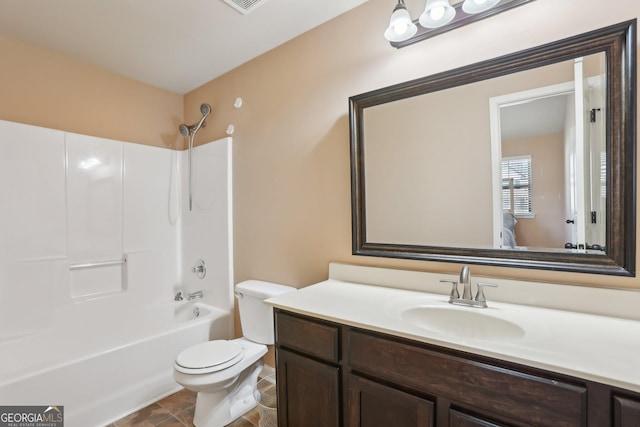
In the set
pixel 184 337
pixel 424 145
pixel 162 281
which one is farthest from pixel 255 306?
pixel 424 145

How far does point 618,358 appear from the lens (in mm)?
821

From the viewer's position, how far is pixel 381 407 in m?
1.11

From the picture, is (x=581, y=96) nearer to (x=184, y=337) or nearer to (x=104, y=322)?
(x=184, y=337)

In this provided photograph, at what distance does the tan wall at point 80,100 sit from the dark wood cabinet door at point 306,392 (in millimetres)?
2433

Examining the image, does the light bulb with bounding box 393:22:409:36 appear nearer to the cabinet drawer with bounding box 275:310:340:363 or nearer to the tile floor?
the cabinet drawer with bounding box 275:310:340:363

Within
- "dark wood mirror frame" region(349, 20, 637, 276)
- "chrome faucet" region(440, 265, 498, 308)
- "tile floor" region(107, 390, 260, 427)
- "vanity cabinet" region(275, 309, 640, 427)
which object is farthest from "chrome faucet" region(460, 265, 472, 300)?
"tile floor" region(107, 390, 260, 427)

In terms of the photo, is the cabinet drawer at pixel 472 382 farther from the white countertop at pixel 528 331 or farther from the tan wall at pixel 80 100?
the tan wall at pixel 80 100

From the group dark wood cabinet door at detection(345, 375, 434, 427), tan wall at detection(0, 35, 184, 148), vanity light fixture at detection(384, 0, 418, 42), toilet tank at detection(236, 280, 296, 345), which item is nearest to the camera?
dark wood cabinet door at detection(345, 375, 434, 427)

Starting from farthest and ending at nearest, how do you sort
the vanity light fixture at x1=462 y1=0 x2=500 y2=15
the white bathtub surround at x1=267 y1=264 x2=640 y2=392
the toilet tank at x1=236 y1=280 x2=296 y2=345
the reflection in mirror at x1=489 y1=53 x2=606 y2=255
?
the toilet tank at x1=236 y1=280 x2=296 y2=345 < the vanity light fixture at x1=462 y1=0 x2=500 y2=15 < the reflection in mirror at x1=489 y1=53 x2=606 y2=255 < the white bathtub surround at x1=267 y1=264 x2=640 y2=392

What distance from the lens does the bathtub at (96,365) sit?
1615mm

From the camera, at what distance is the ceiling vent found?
171 centimetres

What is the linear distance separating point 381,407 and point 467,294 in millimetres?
590

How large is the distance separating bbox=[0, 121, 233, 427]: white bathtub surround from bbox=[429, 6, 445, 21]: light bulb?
1729mm

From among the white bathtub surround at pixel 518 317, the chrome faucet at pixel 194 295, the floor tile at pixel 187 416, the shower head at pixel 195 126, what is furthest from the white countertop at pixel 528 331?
the shower head at pixel 195 126
